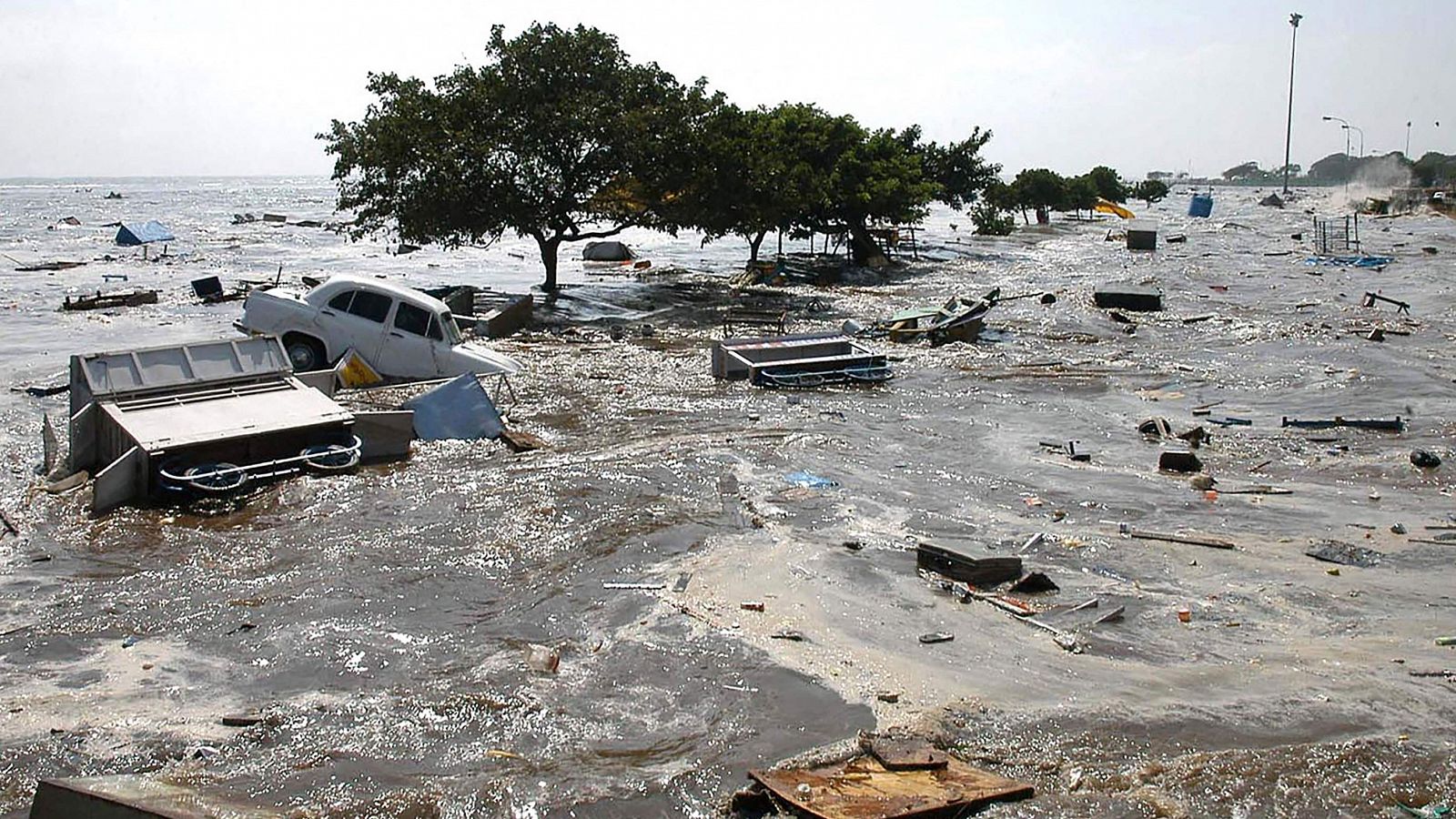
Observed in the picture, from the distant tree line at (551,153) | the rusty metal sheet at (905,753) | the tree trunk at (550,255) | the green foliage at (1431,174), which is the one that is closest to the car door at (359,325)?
the distant tree line at (551,153)

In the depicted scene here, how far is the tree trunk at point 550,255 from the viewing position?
1150 inches

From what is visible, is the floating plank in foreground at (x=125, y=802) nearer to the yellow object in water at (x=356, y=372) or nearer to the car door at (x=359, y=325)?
the yellow object in water at (x=356, y=372)

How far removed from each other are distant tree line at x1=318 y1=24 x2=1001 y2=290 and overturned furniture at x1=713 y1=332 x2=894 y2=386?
32.5 ft

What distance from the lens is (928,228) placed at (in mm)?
72625

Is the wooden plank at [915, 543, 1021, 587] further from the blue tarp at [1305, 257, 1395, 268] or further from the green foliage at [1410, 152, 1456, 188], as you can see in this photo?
the green foliage at [1410, 152, 1456, 188]

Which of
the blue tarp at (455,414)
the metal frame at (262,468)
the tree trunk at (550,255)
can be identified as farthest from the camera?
the tree trunk at (550,255)

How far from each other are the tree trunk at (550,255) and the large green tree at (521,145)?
2.87 feet

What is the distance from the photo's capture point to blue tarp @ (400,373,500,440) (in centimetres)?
1362

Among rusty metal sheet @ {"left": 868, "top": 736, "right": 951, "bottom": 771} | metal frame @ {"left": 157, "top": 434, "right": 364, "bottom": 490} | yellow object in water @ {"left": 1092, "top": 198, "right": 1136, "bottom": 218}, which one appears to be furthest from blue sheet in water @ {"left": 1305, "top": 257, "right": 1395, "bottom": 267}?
rusty metal sheet @ {"left": 868, "top": 736, "right": 951, "bottom": 771}

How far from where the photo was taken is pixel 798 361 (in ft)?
58.5

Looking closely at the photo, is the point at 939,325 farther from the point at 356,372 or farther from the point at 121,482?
the point at 121,482

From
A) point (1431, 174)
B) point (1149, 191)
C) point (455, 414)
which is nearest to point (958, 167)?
point (455, 414)

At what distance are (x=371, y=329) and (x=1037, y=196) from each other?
214ft

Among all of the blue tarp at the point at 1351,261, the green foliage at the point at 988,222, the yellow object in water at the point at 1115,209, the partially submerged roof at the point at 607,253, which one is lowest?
the blue tarp at the point at 1351,261
